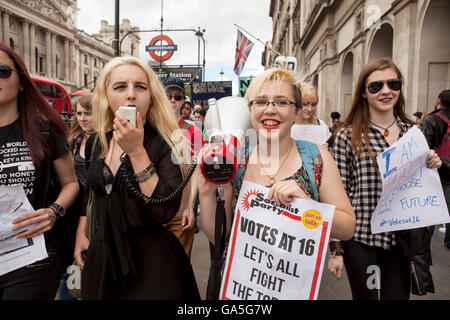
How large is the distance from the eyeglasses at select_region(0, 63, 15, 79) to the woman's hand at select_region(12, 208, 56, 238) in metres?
0.81

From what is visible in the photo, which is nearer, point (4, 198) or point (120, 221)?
point (120, 221)

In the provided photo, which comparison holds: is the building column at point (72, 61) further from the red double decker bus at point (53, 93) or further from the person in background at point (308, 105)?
the person in background at point (308, 105)

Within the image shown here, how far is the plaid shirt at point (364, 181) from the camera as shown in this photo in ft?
6.65

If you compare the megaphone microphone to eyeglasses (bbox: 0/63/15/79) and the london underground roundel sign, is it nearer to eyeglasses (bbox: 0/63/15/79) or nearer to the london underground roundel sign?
eyeglasses (bbox: 0/63/15/79)

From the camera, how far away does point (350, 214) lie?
1.50m

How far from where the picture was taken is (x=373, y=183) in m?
2.09

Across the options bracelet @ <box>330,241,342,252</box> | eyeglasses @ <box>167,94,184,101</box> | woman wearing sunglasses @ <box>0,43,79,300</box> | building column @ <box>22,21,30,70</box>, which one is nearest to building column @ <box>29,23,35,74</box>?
building column @ <box>22,21,30,70</box>

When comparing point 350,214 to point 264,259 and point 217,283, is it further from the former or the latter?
point 217,283

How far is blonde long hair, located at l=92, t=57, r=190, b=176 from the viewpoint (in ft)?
5.46

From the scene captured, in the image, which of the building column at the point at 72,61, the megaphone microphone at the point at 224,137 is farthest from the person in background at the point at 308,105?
the building column at the point at 72,61

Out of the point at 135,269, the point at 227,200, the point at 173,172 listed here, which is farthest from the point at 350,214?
the point at 135,269
